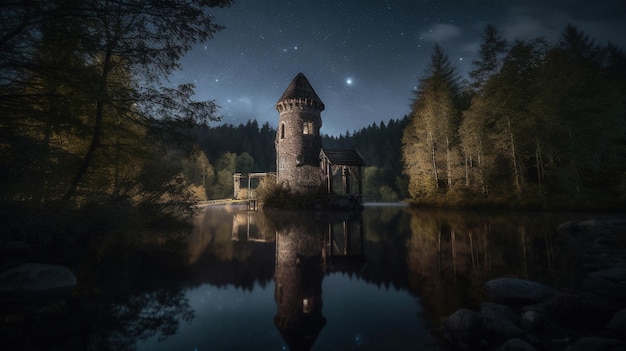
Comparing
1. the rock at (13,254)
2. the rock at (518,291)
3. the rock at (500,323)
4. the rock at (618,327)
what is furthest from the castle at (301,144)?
the rock at (618,327)

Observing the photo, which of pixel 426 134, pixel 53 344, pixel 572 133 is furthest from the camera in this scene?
pixel 426 134

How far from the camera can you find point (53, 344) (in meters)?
3.26

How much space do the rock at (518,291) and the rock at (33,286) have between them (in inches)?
317

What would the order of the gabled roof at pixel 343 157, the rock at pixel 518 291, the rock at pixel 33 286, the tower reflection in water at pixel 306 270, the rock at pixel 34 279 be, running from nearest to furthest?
the tower reflection in water at pixel 306 270, the rock at pixel 518 291, the rock at pixel 33 286, the rock at pixel 34 279, the gabled roof at pixel 343 157

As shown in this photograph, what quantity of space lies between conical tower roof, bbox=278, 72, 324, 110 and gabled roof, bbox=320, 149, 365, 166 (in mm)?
6541

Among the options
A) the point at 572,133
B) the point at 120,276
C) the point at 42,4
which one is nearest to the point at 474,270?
the point at 120,276

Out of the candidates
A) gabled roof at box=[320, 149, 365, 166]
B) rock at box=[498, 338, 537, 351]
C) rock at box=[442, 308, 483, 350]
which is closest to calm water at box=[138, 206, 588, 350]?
rock at box=[442, 308, 483, 350]

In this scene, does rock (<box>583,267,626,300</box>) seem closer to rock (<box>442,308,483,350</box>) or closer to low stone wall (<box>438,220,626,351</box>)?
low stone wall (<box>438,220,626,351</box>)

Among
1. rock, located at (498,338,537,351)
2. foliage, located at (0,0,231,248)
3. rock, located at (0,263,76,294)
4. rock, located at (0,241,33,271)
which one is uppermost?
foliage, located at (0,0,231,248)

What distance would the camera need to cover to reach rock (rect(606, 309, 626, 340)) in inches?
115

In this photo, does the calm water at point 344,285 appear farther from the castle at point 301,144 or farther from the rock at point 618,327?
the castle at point 301,144

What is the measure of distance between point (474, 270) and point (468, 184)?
780 inches

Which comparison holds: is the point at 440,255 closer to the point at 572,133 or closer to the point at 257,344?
the point at 257,344

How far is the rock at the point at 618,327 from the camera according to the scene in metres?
2.91
